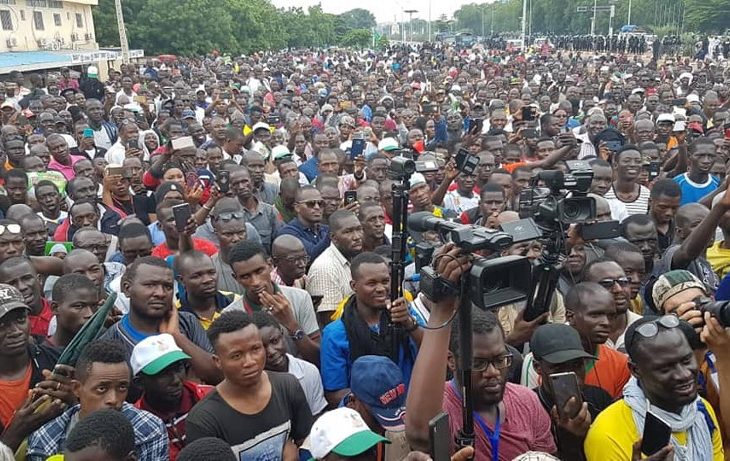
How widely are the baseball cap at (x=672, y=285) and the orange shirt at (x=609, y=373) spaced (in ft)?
1.44

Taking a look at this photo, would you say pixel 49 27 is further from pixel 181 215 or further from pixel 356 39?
pixel 181 215

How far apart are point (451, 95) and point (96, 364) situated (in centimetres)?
1517

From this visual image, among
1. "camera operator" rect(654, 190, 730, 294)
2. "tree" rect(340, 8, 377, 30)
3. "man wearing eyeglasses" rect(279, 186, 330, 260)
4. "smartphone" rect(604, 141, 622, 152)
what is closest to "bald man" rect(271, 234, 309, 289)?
"man wearing eyeglasses" rect(279, 186, 330, 260)

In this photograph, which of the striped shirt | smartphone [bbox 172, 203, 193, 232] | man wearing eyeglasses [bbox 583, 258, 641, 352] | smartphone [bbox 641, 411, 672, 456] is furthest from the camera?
the striped shirt

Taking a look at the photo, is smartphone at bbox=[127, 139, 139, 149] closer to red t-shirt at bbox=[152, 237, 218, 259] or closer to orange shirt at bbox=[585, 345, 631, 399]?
red t-shirt at bbox=[152, 237, 218, 259]

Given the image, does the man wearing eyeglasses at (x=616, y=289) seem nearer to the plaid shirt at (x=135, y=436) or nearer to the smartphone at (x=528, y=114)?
the plaid shirt at (x=135, y=436)

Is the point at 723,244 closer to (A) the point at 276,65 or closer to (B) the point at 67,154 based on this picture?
(B) the point at 67,154

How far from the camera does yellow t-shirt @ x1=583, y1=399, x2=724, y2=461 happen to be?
9.02 ft

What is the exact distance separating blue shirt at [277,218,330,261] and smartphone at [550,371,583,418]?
324 centimetres

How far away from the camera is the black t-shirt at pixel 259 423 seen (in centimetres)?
302

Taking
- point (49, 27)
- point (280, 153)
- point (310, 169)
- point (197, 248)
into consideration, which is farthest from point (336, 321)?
point (49, 27)

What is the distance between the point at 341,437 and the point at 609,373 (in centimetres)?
154

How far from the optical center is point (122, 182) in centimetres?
705

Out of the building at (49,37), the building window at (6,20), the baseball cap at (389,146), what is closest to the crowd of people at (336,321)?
the baseball cap at (389,146)
